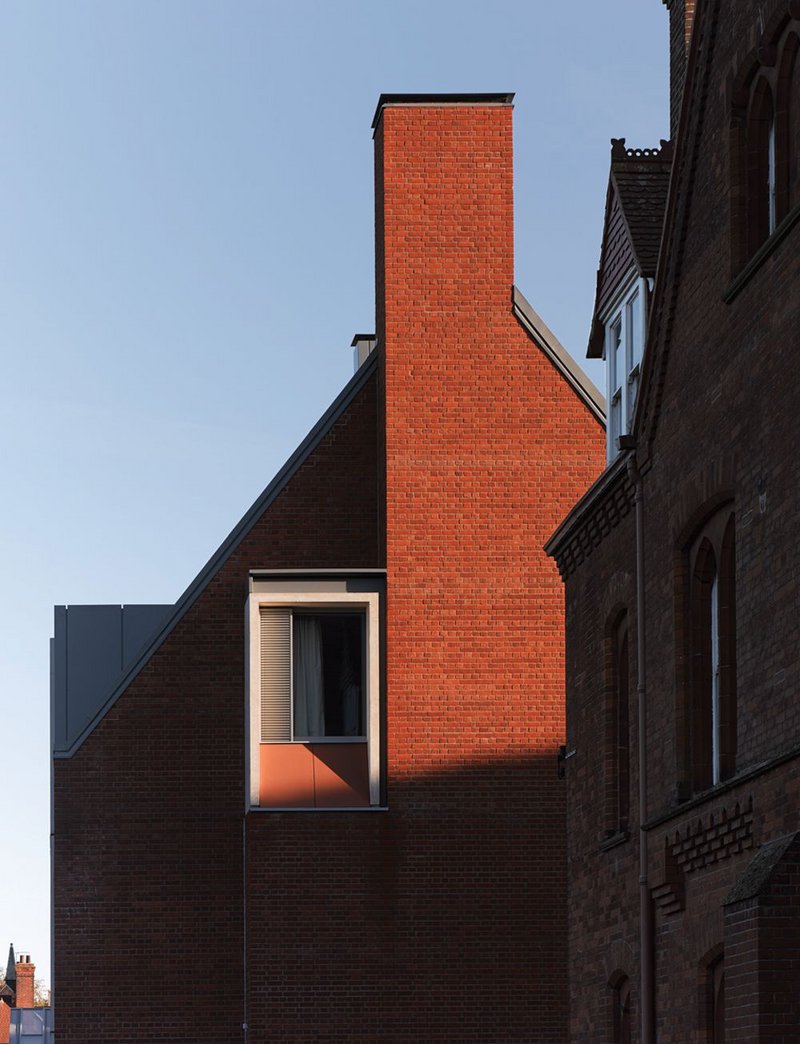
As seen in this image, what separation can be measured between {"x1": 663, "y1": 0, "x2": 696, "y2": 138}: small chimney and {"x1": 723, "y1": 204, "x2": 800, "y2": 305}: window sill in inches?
204

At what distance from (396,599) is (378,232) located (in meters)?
5.63

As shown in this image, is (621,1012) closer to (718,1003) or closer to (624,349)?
(718,1003)

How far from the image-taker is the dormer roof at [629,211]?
76.6ft

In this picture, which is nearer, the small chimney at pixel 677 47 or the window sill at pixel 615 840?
the window sill at pixel 615 840

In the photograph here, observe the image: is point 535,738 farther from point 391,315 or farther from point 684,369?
point 684,369

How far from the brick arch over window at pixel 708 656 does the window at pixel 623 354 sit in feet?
10.6

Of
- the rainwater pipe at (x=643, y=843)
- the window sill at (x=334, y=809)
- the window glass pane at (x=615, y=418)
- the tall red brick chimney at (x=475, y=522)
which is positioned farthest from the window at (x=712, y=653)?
the tall red brick chimney at (x=475, y=522)

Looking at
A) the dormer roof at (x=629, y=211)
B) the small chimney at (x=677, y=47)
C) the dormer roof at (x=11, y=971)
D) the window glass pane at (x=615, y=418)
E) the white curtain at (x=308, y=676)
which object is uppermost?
the small chimney at (x=677, y=47)

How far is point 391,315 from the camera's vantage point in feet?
108

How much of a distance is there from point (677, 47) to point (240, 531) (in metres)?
12.5

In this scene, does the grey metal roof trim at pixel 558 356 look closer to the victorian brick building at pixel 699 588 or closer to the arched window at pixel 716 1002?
the victorian brick building at pixel 699 588

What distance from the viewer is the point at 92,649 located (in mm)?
36594

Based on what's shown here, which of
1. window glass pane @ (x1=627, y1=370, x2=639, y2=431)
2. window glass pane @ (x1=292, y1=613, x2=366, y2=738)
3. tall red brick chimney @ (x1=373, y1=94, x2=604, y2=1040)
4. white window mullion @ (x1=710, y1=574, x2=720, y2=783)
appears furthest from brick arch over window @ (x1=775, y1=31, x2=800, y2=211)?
window glass pane @ (x1=292, y1=613, x2=366, y2=738)

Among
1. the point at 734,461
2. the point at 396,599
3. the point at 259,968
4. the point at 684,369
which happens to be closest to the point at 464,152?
the point at 396,599
